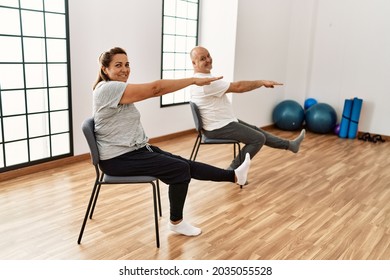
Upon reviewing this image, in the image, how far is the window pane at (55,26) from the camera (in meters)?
3.58

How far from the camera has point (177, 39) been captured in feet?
17.1

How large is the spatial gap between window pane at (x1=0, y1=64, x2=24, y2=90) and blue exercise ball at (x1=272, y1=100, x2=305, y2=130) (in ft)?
12.6

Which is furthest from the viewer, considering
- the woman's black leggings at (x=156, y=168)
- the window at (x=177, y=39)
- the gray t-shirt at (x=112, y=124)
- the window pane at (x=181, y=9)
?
the window pane at (x=181, y=9)

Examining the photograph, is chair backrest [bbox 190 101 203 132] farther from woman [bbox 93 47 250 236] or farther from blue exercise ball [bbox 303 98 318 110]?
blue exercise ball [bbox 303 98 318 110]

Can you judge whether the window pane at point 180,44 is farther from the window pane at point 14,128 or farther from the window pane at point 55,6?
the window pane at point 14,128

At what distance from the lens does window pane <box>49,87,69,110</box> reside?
147 inches

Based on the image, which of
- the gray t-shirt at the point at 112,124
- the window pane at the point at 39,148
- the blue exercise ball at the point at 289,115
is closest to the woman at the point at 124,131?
the gray t-shirt at the point at 112,124

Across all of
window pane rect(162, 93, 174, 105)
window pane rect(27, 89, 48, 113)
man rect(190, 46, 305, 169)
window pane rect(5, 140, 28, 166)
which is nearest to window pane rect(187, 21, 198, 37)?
window pane rect(162, 93, 174, 105)

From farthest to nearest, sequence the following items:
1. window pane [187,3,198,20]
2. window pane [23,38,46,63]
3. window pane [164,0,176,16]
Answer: window pane [187,3,198,20], window pane [164,0,176,16], window pane [23,38,46,63]

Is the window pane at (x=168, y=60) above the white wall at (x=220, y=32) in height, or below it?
below

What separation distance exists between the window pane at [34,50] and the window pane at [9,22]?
120 millimetres

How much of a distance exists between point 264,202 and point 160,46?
8.20ft

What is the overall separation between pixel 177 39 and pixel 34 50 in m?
2.14

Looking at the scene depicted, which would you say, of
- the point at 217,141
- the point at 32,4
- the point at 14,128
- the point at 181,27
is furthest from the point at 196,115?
the point at 181,27
